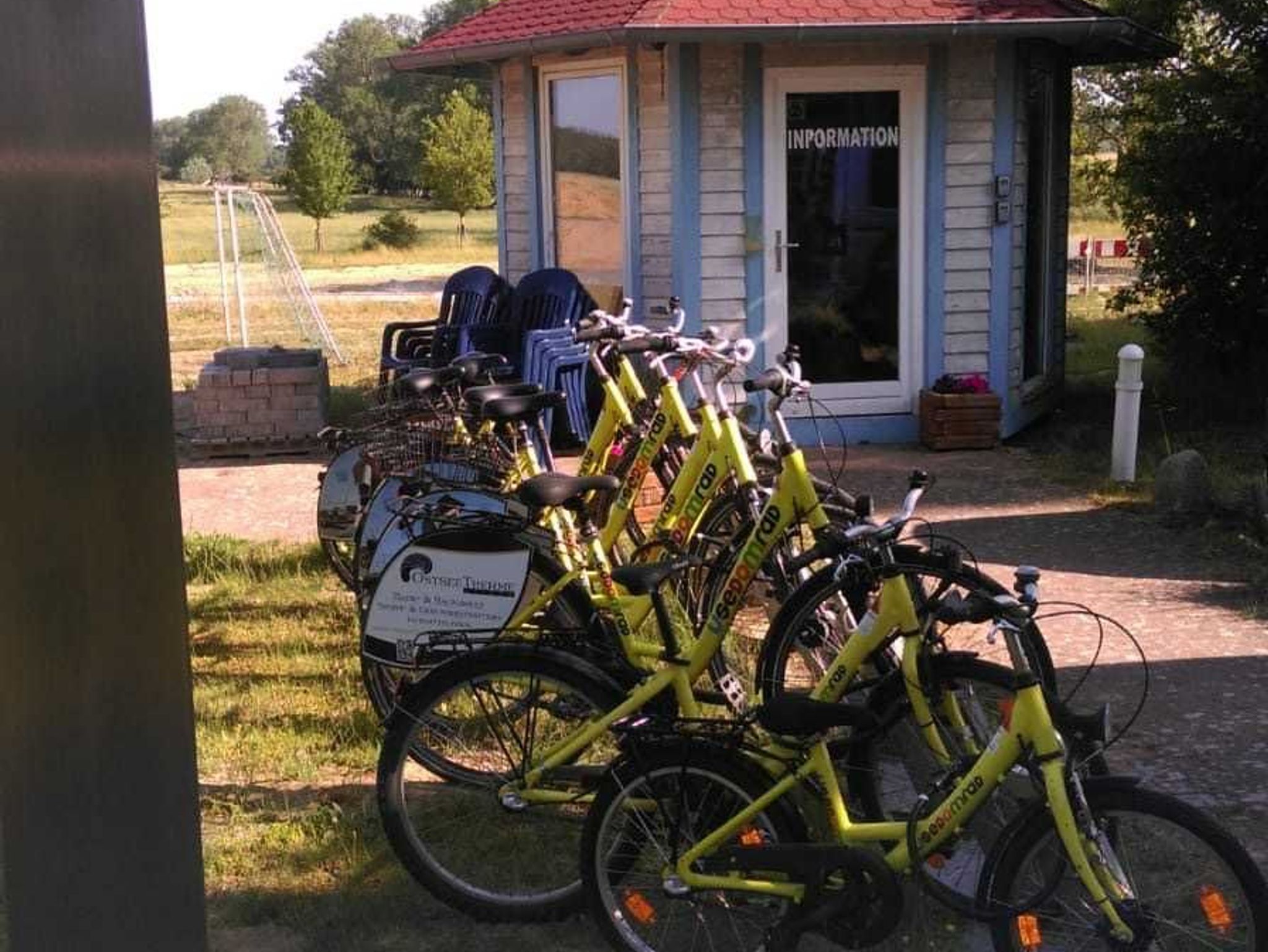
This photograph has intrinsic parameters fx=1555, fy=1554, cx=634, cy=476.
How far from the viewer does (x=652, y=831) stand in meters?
3.42

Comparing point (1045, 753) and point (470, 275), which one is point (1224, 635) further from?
point (470, 275)

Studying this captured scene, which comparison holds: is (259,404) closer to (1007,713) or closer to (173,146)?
(1007,713)

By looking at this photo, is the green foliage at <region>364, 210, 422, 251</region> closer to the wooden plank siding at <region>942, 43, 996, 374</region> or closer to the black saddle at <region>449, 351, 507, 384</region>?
the wooden plank siding at <region>942, 43, 996, 374</region>

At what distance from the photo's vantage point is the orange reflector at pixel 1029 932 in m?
3.12

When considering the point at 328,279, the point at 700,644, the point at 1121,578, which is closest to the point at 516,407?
the point at 700,644

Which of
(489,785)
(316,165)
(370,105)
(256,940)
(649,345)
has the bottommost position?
(256,940)

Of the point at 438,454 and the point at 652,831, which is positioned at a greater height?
the point at 438,454

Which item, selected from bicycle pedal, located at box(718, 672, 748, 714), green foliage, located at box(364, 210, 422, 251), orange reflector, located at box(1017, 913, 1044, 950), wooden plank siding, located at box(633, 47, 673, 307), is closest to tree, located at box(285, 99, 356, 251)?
green foliage, located at box(364, 210, 422, 251)

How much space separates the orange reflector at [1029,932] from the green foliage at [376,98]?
64170mm

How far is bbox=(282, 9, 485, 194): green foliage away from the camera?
254 feet

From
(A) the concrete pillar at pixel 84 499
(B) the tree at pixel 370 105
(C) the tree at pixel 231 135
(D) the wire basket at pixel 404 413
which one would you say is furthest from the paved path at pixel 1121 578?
(C) the tree at pixel 231 135

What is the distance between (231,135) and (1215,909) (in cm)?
10924

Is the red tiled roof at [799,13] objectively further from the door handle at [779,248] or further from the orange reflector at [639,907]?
the orange reflector at [639,907]

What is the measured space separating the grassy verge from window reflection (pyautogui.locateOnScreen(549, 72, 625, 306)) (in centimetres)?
391
